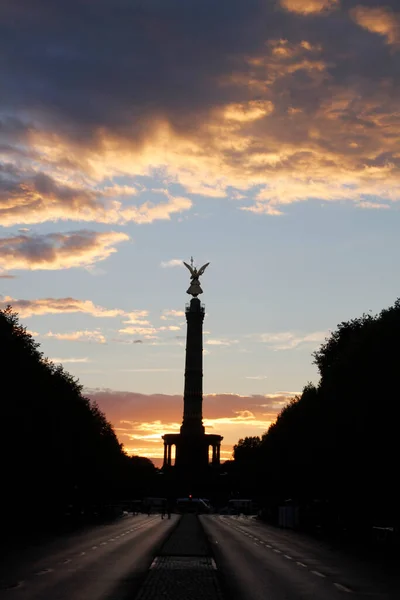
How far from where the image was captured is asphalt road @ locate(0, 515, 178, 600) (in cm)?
2300

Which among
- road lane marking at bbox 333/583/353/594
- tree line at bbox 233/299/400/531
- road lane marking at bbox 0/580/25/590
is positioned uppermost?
tree line at bbox 233/299/400/531

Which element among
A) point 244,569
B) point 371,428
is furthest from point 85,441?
point 244,569

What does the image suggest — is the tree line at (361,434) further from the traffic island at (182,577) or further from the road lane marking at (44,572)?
the road lane marking at (44,572)

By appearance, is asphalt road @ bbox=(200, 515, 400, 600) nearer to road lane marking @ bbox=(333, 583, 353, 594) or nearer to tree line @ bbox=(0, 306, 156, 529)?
road lane marking @ bbox=(333, 583, 353, 594)

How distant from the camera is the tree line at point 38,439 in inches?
2527

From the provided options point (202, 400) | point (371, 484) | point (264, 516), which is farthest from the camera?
point (202, 400)

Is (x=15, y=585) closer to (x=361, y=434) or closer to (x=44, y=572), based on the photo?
(x=44, y=572)

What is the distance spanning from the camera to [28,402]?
68312 mm

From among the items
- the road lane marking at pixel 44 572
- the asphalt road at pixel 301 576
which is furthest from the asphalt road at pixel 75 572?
the asphalt road at pixel 301 576

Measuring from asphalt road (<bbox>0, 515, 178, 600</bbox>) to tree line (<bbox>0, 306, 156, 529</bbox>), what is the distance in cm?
1712

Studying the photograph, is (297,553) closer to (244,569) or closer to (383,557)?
(383,557)

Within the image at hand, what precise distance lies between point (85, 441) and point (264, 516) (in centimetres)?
4583

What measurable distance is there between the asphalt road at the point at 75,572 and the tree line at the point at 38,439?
17.1 metres

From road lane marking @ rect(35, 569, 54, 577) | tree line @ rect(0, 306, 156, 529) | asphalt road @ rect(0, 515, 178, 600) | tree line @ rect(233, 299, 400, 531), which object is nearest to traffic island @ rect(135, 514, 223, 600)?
asphalt road @ rect(0, 515, 178, 600)
